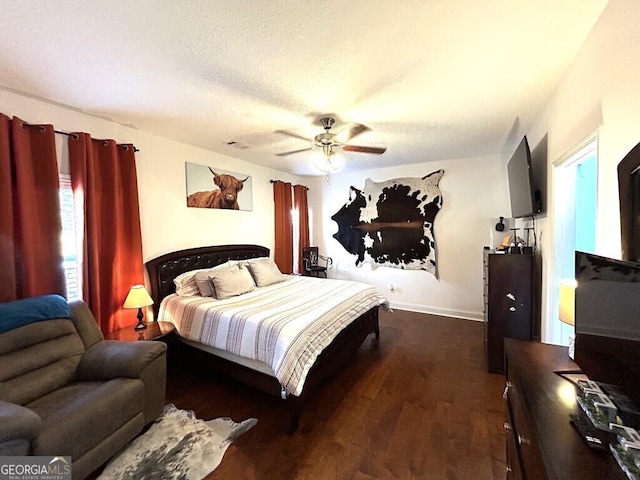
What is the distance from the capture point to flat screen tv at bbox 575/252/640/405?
780 mm

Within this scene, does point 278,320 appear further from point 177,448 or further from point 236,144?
point 236,144

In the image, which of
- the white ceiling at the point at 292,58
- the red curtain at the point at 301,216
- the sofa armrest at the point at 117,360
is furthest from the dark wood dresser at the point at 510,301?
the red curtain at the point at 301,216

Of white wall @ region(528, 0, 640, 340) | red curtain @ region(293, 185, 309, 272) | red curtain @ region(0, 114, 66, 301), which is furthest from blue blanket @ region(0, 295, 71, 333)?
red curtain @ region(293, 185, 309, 272)

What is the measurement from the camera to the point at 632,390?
32.2 inches

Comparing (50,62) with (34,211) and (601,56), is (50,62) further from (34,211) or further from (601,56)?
(601,56)

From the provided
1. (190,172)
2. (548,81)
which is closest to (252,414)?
(190,172)

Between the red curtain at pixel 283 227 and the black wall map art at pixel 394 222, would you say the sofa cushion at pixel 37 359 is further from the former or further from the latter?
the black wall map art at pixel 394 222

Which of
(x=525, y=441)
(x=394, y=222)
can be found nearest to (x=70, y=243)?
(x=525, y=441)

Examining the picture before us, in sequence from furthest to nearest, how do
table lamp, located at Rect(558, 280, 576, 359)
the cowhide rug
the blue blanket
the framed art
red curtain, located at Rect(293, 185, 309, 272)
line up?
red curtain, located at Rect(293, 185, 309, 272), the framed art, the blue blanket, the cowhide rug, table lamp, located at Rect(558, 280, 576, 359)

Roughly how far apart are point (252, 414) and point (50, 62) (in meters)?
2.79

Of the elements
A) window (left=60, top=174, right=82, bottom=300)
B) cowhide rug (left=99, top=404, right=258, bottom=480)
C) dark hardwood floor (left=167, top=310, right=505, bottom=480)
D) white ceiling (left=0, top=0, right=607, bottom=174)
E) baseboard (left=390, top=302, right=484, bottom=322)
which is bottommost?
dark hardwood floor (left=167, top=310, right=505, bottom=480)

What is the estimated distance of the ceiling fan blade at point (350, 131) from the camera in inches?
106

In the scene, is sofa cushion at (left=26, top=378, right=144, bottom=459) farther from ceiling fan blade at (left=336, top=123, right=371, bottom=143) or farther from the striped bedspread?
ceiling fan blade at (left=336, top=123, right=371, bottom=143)

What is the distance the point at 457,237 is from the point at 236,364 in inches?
144
